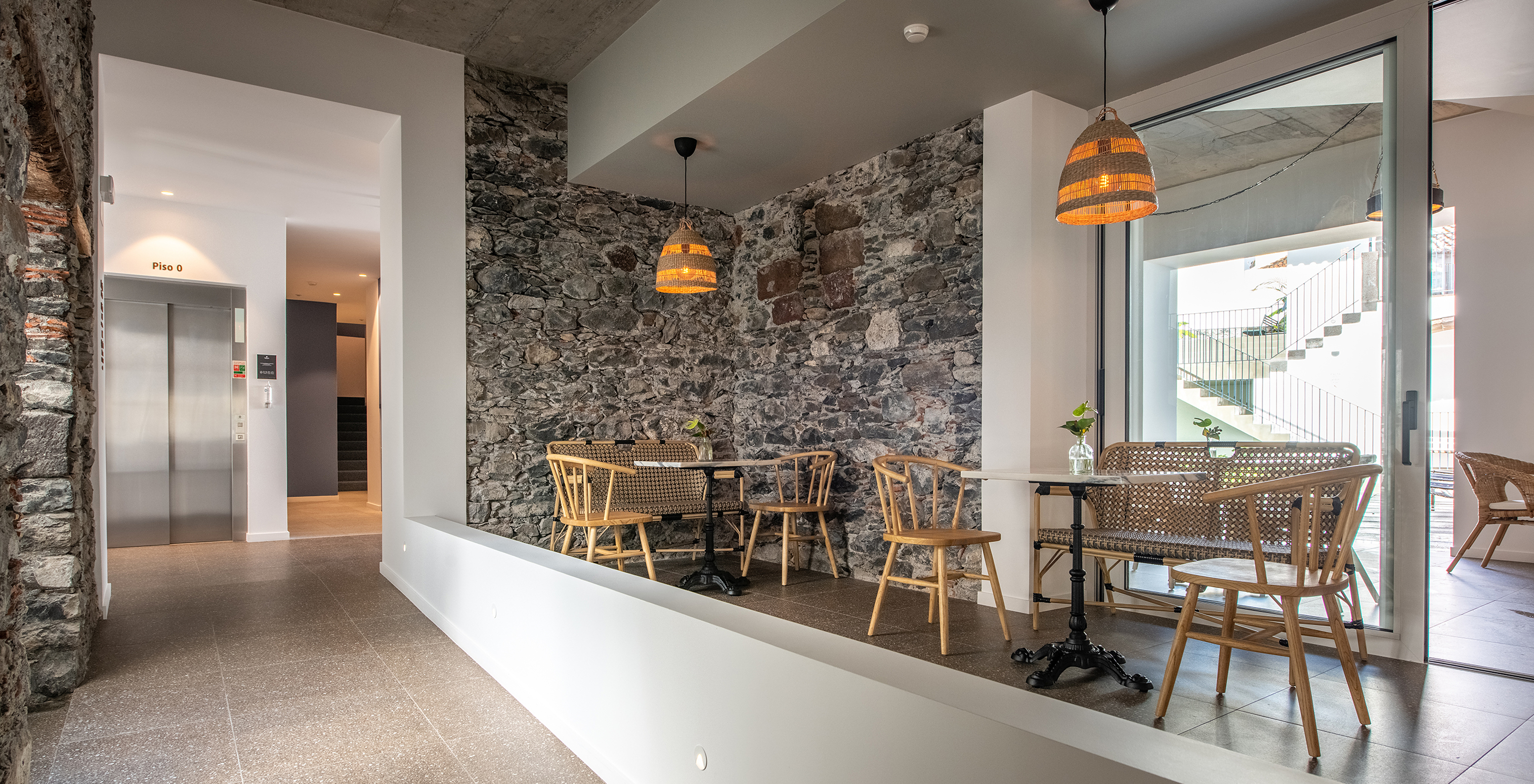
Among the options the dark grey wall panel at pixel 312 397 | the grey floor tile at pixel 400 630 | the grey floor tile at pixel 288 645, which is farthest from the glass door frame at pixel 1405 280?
the dark grey wall panel at pixel 312 397

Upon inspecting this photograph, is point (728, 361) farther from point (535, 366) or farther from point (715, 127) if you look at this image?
point (715, 127)

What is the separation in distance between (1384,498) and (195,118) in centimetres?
664

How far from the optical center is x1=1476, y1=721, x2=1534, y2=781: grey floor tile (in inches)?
82.8

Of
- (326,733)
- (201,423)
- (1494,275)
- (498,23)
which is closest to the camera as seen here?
(326,733)

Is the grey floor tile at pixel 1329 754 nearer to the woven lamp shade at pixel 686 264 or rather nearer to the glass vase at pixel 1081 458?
the glass vase at pixel 1081 458

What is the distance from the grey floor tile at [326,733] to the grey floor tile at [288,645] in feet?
1.93

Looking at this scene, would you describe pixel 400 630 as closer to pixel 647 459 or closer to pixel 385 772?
pixel 385 772

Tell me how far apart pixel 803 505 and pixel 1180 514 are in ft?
6.93

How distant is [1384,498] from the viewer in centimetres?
323

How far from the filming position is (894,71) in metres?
3.81

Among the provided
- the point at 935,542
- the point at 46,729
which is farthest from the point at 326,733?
the point at 935,542

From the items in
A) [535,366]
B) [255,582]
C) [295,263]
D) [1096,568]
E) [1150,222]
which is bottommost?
[255,582]

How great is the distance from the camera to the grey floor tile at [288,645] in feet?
11.2

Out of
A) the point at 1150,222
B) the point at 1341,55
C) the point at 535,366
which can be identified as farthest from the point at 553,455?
the point at 1341,55
